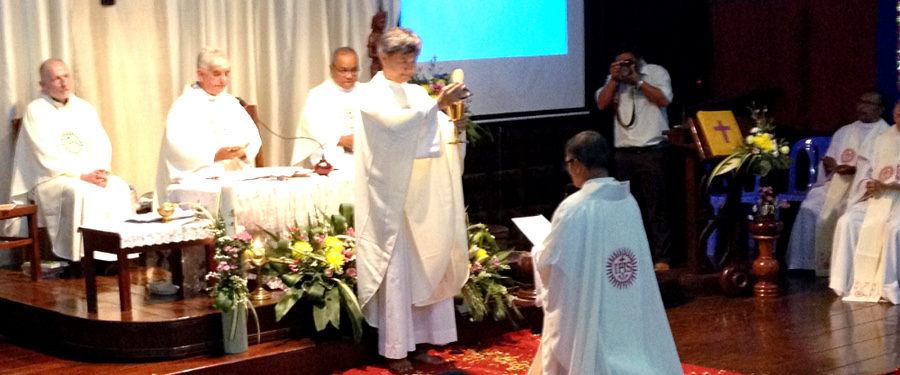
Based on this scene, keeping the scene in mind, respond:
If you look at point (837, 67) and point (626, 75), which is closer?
point (626, 75)

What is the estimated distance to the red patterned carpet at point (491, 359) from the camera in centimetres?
643

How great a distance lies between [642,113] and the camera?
9102 mm

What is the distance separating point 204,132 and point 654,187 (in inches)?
131

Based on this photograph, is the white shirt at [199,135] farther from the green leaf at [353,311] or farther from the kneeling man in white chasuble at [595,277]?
the kneeling man in white chasuble at [595,277]

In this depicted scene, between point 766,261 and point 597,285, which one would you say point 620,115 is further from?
point 597,285

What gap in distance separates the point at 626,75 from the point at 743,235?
203 cm

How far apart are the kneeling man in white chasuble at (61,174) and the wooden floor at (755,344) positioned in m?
0.95

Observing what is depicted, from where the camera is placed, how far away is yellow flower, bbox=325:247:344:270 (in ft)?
21.5

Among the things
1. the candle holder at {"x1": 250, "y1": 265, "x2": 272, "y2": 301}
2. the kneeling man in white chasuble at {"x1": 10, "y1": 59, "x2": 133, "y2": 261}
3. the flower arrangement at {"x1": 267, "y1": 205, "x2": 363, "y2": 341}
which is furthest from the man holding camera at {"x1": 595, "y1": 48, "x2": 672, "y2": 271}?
the kneeling man in white chasuble at {"x1": 10, "y1": 59, "x2": 133, "y2": 261}

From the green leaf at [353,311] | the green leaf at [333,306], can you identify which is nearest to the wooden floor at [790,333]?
the green leaf at [353,311]

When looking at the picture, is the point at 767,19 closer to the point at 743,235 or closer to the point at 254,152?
the point at 743,235

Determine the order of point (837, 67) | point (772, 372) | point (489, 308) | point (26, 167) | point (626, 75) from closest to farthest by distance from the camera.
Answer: point (772, 372) → point (489, 308) → point (26, 167) → point (626, 75) → point (837, 67)

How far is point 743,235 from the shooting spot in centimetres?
1017

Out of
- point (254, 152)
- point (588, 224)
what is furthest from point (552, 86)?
point (588, 224)
